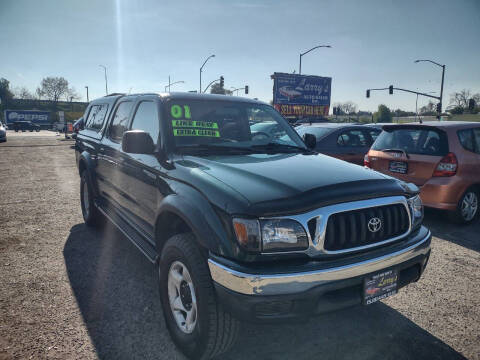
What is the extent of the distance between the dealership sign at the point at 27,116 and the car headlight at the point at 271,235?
68.1 meters

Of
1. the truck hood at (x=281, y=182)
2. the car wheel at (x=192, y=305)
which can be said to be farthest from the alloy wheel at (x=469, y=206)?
the car wheel at (x=192, y=305)

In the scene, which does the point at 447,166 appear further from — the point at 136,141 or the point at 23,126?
the point at 23,126

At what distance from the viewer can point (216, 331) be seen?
201 cm

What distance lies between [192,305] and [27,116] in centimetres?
6905

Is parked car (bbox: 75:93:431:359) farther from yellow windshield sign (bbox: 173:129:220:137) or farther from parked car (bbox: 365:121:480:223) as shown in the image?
parked car (bbox: 365:121:480:223)

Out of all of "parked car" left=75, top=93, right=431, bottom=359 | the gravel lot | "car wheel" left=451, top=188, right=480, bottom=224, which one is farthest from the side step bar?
"car wheel" left=451, top=188, right=480, bottom=224

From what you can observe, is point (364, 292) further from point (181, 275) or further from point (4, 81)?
point (4, 81)

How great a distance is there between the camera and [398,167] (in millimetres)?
5492

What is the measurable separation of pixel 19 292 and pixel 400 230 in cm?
347

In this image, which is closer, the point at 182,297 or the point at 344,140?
the point at 182,297

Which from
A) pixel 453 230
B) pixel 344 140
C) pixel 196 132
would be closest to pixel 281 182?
pixel 196 132

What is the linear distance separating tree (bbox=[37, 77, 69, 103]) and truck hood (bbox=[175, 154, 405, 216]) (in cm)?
10628

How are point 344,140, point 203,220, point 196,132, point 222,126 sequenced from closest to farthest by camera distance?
1. point 203,220
2. point 196,132
3. point 222,126
4. point 344,140

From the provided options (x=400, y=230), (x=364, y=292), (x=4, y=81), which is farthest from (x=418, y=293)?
(x=4, y=81)
